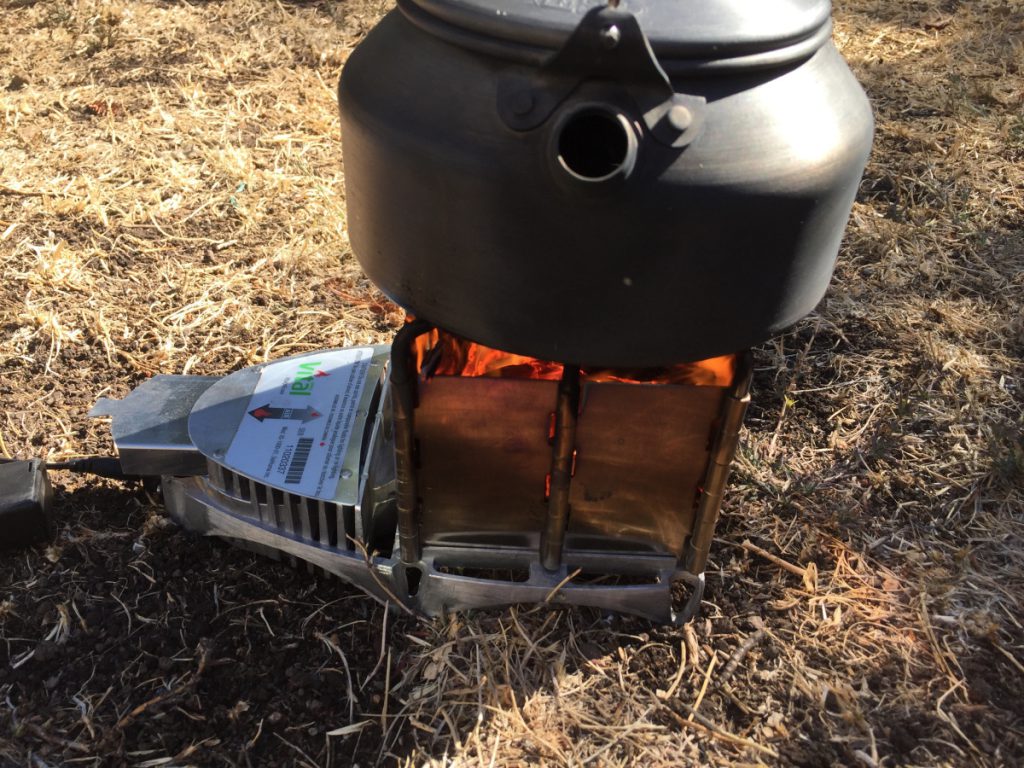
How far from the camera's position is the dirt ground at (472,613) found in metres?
1.60

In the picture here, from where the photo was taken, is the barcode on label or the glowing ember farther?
the barcode on label

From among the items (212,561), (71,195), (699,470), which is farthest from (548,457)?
(71,195)

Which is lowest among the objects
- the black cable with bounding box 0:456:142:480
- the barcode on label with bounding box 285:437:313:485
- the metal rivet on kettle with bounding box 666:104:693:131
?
the black cable with bounding box 0:456:142:480

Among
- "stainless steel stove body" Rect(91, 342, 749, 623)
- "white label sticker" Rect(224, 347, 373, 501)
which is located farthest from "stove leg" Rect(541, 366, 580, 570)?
"white label sticker" Rect(224, 347, 373, 501)

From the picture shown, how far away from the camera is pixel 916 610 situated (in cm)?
181

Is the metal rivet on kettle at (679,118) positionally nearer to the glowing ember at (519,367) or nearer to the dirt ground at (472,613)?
the glowing ember at (519,367)

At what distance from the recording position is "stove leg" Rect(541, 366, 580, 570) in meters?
1.44

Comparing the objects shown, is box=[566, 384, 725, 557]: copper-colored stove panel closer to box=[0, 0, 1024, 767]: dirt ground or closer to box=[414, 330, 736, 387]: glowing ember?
box=[414, 330, 736, 387]: glowing ember

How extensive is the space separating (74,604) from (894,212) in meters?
2.73

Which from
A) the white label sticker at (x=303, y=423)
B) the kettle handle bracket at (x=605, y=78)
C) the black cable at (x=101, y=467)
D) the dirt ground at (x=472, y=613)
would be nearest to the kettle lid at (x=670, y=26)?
the kettle handle bracket at (x=605, y=78)

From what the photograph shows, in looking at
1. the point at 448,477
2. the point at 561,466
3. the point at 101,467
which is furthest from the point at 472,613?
the point at 101,467

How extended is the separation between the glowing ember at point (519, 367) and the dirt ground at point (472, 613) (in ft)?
Answer: 1.57

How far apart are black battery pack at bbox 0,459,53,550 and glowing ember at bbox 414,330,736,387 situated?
33.8 inches

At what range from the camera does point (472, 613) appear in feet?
5.80
